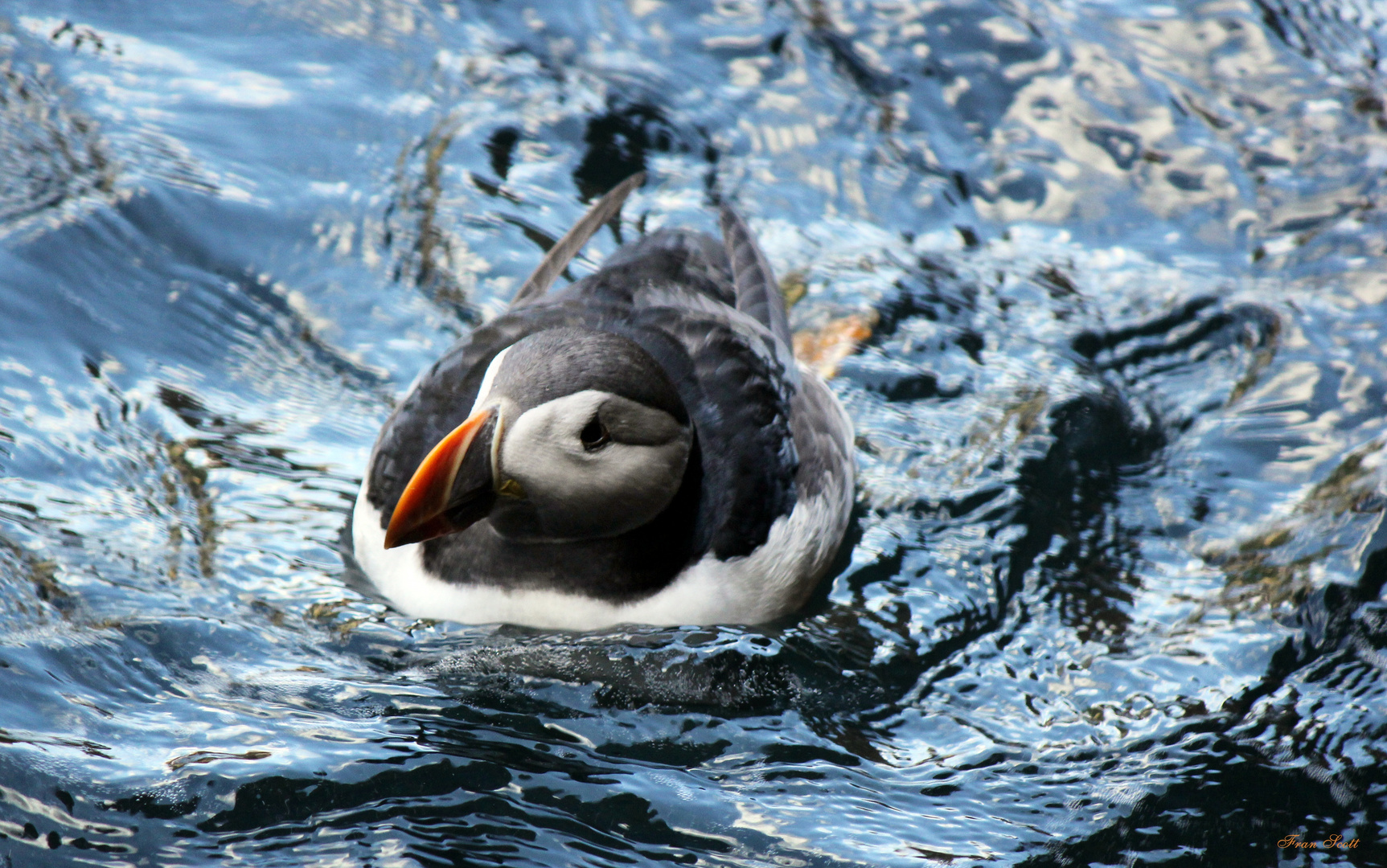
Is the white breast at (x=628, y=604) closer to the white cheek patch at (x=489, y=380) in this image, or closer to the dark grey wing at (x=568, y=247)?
the white cheek patch at (x=489, y=380)

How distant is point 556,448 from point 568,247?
69.2 inches

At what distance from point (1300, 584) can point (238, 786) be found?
3.56 m

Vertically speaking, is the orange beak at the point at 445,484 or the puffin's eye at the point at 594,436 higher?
the puffin's eye at the point at 594,436

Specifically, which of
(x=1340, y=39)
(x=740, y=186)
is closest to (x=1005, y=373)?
(x=740, y=186)

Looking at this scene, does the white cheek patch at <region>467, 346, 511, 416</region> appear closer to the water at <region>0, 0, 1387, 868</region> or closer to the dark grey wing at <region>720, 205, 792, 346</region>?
the water at <region>0, 0, 1387, 868</region>

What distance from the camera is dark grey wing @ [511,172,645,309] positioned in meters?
5.02

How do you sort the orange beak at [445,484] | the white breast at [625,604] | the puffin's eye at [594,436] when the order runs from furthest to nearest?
1. the white breast at [625,604]
2. the puffin's eye at [594,436]
3. the orange beak at [445,484]

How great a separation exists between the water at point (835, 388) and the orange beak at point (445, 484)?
47cm

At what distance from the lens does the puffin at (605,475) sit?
142 inches

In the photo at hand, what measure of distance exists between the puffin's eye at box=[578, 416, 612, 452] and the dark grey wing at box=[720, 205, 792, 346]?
1.34 m

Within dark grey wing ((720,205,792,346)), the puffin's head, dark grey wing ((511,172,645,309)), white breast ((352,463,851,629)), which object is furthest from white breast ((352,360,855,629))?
dark grey wing ((511,172,645,309))

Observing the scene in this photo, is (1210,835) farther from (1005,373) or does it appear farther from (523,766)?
(1005,373)

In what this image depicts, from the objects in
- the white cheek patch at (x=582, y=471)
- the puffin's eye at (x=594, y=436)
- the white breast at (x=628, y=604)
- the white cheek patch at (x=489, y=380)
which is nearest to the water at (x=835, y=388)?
the white breast at (x=628, y=604)

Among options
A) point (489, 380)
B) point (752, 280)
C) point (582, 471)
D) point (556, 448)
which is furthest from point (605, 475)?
point (752, 280)
